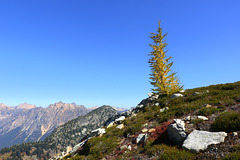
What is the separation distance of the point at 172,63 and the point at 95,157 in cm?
2255

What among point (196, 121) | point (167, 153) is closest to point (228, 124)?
point (196, 121)

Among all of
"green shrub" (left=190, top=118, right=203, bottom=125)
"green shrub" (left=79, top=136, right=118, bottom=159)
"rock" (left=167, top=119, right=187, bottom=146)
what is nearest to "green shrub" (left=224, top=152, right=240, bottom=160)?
"rock" (left=167, top=119, right=187, bottom=146)

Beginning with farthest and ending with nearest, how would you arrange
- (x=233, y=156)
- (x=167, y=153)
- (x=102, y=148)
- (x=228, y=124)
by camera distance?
1. (x=102, y=148)
2. (x=228, y=124)
3. (x=167, y=153)
4. (x=233, y=156)

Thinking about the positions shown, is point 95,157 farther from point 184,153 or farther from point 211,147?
point 211,147

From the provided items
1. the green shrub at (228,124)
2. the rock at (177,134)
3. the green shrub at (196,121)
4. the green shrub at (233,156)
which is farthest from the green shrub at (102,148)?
the green shrub at (233,156)

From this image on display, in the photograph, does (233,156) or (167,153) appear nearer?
(233,156)

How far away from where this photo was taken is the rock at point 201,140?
7.00 meters

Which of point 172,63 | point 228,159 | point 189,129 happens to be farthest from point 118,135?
point 172,63

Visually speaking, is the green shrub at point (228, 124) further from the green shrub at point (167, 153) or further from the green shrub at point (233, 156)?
the green shrub at point (167, 153)

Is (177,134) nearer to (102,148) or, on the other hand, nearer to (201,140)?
(201,140)

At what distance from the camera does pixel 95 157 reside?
1156 cm

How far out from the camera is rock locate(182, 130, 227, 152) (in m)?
7.00

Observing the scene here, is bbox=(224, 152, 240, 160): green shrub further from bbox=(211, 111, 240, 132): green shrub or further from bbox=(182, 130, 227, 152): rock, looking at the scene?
bbox=(211, 111, 240, 132): green shrub

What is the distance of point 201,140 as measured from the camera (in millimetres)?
7359
